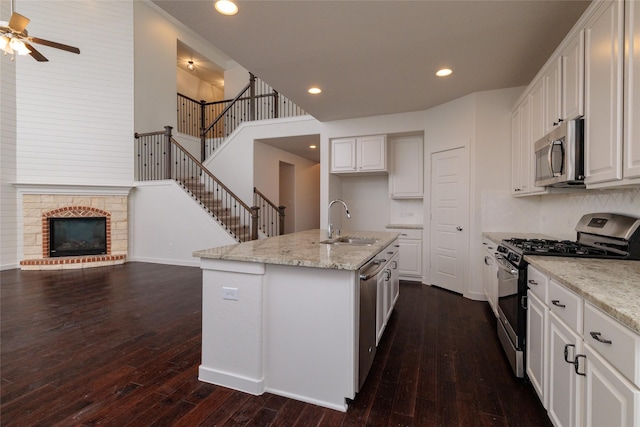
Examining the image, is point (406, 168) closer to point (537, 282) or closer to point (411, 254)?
point (411, 254)

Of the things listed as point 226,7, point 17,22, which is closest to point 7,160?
point 17,22

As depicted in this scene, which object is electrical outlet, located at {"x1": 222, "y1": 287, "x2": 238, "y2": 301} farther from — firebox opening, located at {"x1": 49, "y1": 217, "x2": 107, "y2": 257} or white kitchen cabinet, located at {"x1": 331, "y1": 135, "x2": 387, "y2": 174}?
firebox opening, located at {"x1": 49, "y1": 217, "x2": 107, "y2": 257}

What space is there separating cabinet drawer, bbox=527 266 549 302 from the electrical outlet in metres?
1.91

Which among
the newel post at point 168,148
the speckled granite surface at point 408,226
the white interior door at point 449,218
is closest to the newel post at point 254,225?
the newel post at point 168,148

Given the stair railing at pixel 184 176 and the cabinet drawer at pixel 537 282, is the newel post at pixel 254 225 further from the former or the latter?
the cabinet drawer at pixel 537 282

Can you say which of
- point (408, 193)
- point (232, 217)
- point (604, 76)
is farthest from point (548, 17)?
point (232, 217)

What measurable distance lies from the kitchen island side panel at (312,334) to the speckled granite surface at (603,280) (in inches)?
41.8

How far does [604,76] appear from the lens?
1.67 m

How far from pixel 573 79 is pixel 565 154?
1.75 feet

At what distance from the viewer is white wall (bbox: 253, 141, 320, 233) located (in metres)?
6.87

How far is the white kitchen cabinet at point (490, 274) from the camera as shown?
307 centimetres

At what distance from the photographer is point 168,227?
20.3ft

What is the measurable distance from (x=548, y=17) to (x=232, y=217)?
245 inches

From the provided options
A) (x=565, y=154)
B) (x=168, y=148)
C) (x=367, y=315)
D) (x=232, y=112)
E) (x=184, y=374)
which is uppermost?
(x=232, y=112)
